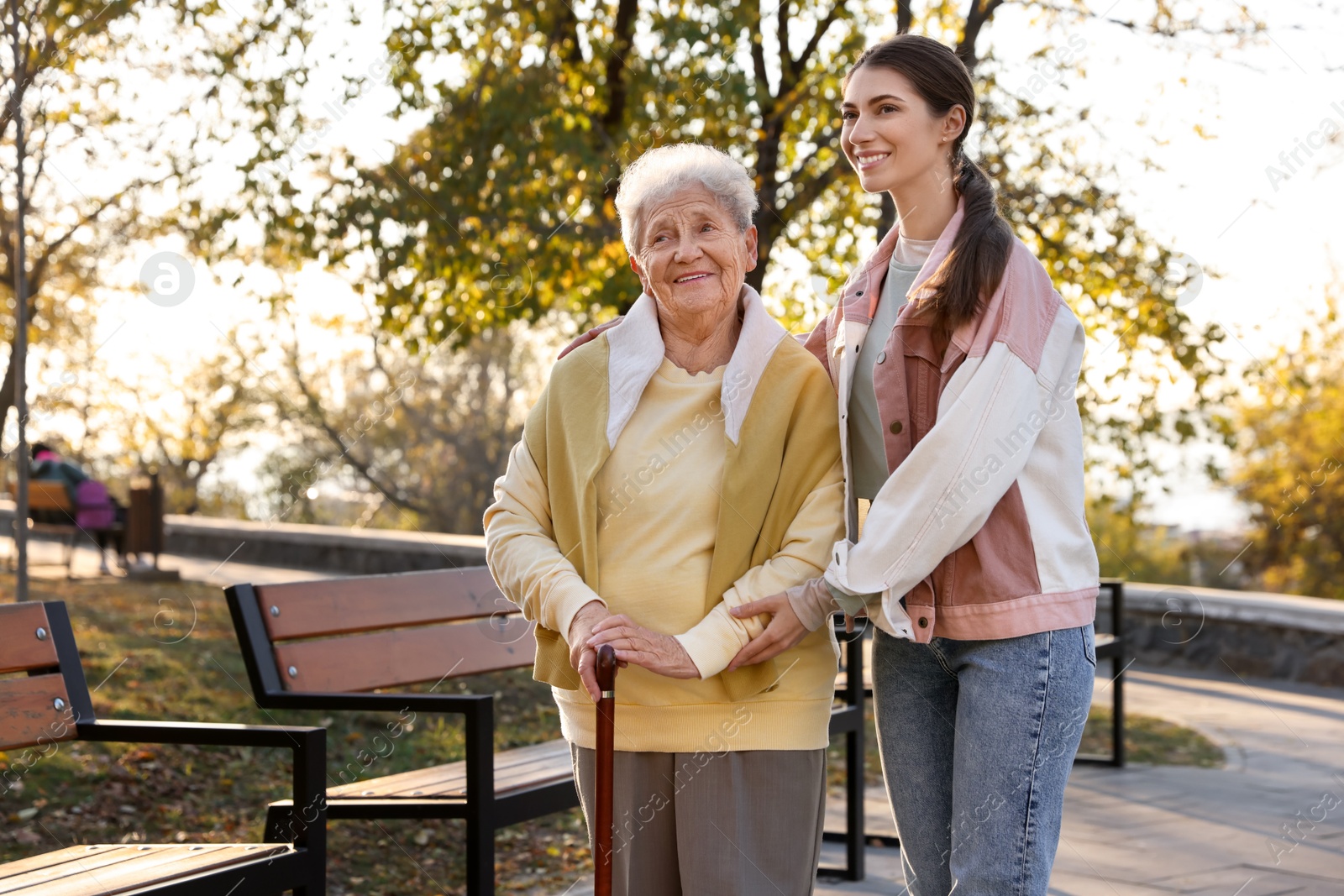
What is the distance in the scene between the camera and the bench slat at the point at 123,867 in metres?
2.48

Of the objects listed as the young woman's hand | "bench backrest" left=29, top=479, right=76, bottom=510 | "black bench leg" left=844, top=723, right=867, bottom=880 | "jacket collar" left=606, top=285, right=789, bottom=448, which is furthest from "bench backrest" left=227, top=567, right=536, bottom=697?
"bench backrest" left=29, top=479, right=76, bottom=510

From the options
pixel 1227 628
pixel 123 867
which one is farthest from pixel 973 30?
pixel 123 867

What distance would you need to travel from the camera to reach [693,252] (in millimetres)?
2277

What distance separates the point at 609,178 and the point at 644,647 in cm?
550

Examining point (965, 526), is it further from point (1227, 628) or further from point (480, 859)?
point (1227, 628)

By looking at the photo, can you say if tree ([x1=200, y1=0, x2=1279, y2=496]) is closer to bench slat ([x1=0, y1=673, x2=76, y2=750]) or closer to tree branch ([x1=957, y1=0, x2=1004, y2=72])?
tree branch ([x1=957, y1=0, x2=1004, y2=72])

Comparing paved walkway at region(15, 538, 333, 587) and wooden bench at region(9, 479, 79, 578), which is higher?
wooden bench at region(9, 479, 79, 578)

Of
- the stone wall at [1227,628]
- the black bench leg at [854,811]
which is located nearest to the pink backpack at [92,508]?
the stone wall at [1227,628]

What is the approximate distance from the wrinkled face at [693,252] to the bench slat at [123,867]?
56.8 inches

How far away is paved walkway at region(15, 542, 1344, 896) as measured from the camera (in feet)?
13.5

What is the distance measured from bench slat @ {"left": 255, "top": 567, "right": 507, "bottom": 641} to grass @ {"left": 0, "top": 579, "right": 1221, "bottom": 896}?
90 centimetres

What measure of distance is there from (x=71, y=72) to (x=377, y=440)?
10787 millimetres

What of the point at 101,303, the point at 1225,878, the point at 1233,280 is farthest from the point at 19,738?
the point at 101,303

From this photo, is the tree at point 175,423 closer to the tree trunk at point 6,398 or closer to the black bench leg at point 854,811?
the tree trunk at point 6,398
